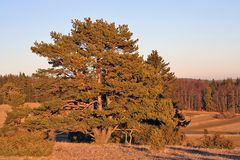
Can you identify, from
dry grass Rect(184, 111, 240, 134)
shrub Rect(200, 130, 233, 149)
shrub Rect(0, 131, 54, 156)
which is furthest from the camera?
dry grass Rect(184, 111, 240, 134)

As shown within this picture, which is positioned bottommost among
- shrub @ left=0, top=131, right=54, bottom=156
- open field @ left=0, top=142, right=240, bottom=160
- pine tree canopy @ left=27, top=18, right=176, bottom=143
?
open field @ left=0, top=142, right=240, bottom=160


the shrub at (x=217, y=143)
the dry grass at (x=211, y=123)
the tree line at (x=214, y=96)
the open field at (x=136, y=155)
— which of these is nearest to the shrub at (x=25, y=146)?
the open field at (x=136, y=155)

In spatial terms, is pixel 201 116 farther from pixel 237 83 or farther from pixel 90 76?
pixel 90 76

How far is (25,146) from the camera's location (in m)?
18.1

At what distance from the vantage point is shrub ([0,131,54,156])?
1747cm

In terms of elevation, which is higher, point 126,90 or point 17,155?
point 126,90

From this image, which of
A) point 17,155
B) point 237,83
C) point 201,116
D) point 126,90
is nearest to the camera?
point 17,155

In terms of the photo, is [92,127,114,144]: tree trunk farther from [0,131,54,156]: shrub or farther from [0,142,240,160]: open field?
[0,131,54,156]: shrub

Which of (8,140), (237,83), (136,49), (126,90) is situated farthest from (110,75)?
(237,83)

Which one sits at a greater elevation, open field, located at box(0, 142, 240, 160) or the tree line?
the tree line

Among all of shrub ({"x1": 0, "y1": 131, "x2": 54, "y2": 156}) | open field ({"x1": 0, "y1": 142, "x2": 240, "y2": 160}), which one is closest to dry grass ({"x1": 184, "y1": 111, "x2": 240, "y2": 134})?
open field ({"x1": 0, "y1": 142, "x2": 240, "y2": 160})

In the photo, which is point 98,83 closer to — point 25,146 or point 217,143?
point 217,143

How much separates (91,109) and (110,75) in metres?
3.06

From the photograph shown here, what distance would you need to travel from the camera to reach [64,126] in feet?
97.9
